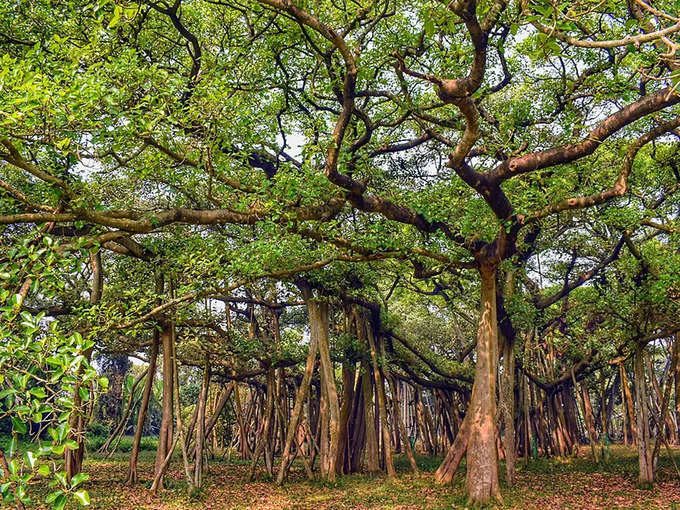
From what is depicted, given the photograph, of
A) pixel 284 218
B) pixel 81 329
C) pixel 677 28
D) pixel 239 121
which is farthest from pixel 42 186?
pixel 677 28

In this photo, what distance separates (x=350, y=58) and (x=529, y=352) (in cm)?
1275

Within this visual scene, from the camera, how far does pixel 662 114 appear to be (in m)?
10.2

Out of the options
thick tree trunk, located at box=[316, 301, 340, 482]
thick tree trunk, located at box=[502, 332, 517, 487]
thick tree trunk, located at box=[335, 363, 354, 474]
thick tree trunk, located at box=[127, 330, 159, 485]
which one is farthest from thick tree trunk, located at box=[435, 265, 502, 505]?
thick tree trunk, located at box=[127, 330, 159, 485]

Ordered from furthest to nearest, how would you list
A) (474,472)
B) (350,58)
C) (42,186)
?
(474,472), (42,186), (350,58)

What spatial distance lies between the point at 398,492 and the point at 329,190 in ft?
21.9

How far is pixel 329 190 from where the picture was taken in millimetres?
8789

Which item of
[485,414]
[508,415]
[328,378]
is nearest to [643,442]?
[508,415]

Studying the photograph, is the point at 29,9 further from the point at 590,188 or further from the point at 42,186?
the point at 590,188

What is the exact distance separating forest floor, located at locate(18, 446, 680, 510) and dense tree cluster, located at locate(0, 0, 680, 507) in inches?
26.0

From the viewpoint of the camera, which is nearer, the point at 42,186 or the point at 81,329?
the point at 42,186

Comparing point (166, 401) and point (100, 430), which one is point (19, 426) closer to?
point (166, 401)

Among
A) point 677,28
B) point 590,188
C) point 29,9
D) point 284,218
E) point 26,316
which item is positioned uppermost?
point 29,9

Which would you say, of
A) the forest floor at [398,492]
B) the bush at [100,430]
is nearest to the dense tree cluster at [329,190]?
the forest floor at [398,492]

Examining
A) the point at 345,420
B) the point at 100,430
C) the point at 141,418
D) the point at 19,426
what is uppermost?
the point at 19,426
